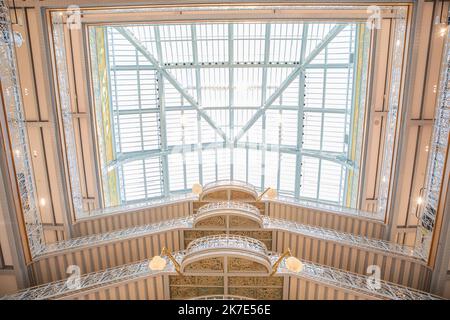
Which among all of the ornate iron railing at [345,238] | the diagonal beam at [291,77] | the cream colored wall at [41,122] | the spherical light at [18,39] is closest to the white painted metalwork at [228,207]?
the ornate iron railing at [345,238]

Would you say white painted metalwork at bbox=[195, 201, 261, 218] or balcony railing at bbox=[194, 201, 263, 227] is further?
white painted metalwork at bbox=[195, 201, 261, 218]

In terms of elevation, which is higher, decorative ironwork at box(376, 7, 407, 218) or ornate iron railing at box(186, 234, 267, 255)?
decorative ironwork at box(376, 7, 407, 218)

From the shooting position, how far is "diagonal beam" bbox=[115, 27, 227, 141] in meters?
20.5

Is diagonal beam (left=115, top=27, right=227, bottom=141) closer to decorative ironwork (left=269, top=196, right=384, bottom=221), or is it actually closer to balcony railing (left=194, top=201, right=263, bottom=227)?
decorative ironwork (left=269, top=196, right=384, bottom=221)

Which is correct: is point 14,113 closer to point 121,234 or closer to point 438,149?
point 121,234

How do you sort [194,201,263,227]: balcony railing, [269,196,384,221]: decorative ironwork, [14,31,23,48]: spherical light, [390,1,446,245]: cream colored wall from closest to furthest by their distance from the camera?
[390,1,446,245]: cream colored wall
[14,31,23,48]: spherical light
[194,201,263,227]: balcony railing
[269,196,384,221]: decorative ironwork

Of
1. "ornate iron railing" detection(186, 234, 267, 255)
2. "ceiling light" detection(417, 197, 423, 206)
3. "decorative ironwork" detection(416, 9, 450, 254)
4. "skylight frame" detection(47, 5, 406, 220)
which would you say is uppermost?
"skylight frame" detection(47, 5, 406, 220)

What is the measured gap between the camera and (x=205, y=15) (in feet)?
46.9

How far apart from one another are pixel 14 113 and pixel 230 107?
48.3ft

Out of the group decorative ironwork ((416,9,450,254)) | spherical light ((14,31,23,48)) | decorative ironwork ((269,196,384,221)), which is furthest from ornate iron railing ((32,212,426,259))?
spherical light ((14,31,23,48))

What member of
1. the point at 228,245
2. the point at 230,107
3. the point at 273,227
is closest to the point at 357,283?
the point at 273,227

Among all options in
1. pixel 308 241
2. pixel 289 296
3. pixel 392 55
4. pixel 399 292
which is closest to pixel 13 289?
pixel 289 296

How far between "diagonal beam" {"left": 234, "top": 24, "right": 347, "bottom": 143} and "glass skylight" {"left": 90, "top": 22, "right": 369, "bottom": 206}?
7 cm

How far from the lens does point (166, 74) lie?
72.4ft
